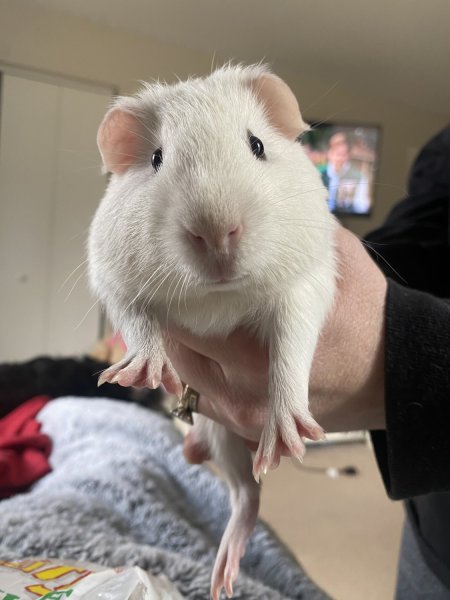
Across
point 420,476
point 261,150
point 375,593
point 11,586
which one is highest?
point 261,150

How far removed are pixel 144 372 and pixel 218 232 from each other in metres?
0.25

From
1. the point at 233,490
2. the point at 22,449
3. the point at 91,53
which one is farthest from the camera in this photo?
the point at 91,53

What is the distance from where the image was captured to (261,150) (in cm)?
70

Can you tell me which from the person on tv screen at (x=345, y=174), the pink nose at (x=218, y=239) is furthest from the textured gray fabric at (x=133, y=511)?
the person on tv screen at (x=345, y=174)

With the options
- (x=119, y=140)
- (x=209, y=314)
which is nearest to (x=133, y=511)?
(x=209, y=314)

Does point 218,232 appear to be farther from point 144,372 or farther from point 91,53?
point 91,53

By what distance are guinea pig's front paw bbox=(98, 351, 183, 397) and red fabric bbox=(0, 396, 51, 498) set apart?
1158mm

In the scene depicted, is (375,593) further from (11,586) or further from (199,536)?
(11,586)

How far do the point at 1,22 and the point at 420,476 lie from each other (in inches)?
126

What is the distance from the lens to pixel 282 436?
68cm

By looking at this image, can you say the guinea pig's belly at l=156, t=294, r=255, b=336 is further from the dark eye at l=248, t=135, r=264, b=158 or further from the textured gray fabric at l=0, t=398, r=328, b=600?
the textured gray fabric at l=0, t=398, r=328, b=600

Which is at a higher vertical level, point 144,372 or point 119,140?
point 119,140

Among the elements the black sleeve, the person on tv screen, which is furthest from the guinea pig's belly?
the person on tv screen

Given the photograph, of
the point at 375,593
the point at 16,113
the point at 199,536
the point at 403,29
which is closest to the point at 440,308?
the point at 199,536
